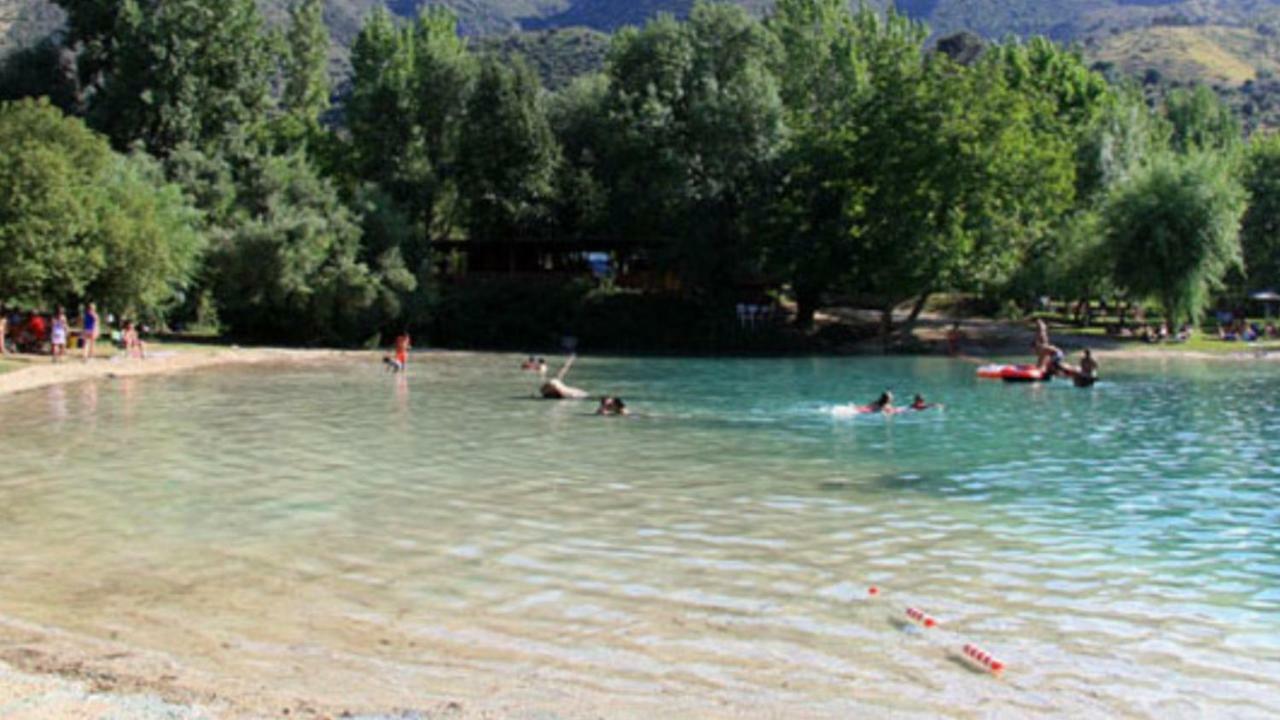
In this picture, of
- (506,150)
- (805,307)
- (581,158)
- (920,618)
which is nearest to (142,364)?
(506,150)

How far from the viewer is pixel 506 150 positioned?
7612 cm

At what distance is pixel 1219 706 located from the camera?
10.1 meters

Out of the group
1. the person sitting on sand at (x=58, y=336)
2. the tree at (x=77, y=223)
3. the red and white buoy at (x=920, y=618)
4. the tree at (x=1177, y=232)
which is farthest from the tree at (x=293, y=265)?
the red and white buoy at (x=920, y=618)

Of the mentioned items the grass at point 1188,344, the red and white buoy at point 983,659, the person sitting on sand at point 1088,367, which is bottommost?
the red and white buoy at point 983,659

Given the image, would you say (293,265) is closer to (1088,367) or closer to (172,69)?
(172,69)

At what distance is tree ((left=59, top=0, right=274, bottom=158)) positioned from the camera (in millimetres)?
69500

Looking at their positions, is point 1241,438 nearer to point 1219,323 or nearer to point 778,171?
point 778,171

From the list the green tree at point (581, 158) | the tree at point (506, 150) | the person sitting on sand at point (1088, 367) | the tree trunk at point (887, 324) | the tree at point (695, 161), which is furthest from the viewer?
the green tree at point (581, 158)

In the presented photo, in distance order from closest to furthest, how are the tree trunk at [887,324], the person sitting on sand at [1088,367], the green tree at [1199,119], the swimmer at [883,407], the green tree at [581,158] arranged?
the swimmer at [883,407], the person sitting on sand at [1088,367], the tree trunk at [887,324], the green tree at [581,158], the green tree at [1199,119]

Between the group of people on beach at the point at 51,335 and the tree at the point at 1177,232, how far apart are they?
5085 cm

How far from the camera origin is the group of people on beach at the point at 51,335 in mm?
46625

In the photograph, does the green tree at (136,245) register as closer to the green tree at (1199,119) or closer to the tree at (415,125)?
the tree at (415,125)

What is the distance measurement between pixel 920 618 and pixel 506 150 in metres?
66.5

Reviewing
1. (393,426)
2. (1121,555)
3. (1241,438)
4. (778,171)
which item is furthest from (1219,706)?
(778,171)
